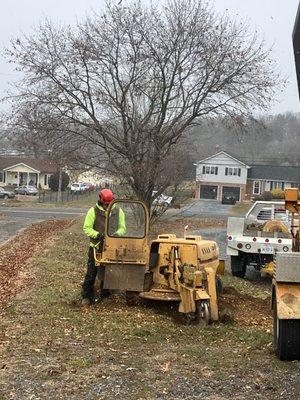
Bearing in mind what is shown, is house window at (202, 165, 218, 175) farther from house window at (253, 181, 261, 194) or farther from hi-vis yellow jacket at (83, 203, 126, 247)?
hi-vis yellow jacket at (83, 203, 126, 247)

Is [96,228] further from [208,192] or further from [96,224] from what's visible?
[208,192]

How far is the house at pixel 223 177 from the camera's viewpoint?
8262cm

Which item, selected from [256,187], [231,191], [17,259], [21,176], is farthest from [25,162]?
[17,259]

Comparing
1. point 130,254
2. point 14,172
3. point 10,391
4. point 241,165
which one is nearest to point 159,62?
point 130,254

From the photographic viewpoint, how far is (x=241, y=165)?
8294cm

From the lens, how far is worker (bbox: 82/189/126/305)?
9180 mm

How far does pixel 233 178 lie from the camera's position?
273ft

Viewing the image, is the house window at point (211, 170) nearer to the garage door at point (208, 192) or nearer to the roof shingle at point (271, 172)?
the garage door at point (208, 192)

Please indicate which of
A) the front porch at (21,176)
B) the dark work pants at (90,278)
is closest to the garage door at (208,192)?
the front porch at (21,176)

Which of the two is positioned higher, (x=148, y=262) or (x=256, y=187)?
(x=256, y=187)

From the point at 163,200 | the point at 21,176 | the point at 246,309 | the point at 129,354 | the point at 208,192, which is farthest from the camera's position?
the point at 21,176

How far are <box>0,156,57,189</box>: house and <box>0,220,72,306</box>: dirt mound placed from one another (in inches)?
2300

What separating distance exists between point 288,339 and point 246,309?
333 centimetres

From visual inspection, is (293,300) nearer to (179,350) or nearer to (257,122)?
(179,350)
